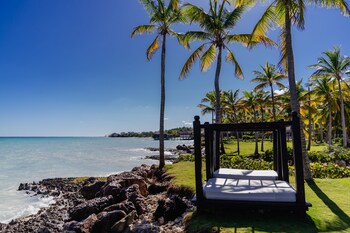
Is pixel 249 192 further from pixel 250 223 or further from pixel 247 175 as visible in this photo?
pixel 247 175

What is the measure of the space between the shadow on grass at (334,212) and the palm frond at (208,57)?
10.5 meters

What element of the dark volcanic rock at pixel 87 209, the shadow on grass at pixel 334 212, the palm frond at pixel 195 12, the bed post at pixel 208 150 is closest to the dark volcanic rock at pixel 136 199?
the dark volcanic rock at pixel 87 209

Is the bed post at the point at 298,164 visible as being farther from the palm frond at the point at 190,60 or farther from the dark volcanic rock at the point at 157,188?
the palm frond at the point at 190,60

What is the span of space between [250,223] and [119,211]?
4.08 meters

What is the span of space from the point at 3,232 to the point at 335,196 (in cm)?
1145

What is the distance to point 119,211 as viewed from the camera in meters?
8.34

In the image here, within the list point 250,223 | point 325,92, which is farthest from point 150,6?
point 325,92

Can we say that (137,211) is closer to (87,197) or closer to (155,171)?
(87,197)

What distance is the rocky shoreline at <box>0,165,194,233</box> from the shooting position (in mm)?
7910

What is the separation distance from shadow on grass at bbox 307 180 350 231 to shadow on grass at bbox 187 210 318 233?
405mm

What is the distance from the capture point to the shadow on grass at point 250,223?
6056mm

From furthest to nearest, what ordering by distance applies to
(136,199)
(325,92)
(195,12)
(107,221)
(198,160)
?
(325,92)
(195,12)
(136,199)
(107,221)
(198,160)

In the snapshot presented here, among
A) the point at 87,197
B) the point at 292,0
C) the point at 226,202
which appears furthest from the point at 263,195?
the point at 87,197

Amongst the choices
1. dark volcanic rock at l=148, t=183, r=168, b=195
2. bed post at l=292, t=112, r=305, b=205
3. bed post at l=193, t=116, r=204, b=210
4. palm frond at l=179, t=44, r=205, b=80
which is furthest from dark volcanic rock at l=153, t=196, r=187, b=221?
palm frond at l=179, t=44, r=205, b=80
